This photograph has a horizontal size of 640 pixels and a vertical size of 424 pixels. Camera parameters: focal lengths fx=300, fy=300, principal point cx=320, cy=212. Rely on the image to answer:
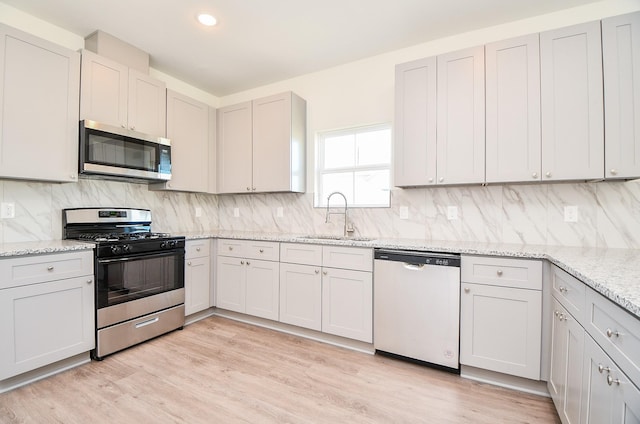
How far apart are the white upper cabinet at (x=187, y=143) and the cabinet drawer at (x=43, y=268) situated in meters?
1.14

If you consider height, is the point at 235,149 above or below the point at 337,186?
above

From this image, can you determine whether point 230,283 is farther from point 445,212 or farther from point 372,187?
point 445,212

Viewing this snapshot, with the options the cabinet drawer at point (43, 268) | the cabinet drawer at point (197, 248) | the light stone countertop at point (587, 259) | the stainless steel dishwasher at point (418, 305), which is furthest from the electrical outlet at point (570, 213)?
the cabinet drawer at point (43, 268)

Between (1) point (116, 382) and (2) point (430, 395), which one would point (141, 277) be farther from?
(2) point (430, 395)

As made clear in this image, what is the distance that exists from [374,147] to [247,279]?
6.20 feet

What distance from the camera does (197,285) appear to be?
10.3 ft

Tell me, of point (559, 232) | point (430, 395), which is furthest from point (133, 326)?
point (559, 232)

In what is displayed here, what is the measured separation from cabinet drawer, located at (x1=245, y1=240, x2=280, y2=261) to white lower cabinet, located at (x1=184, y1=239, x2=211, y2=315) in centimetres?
52

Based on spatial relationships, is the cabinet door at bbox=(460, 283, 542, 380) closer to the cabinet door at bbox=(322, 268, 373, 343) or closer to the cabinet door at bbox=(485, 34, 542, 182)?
the cabinet door at bbox=(322, 268, 373, 343)

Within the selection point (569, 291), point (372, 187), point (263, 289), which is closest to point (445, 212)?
point (372, 187)

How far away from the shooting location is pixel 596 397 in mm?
1138

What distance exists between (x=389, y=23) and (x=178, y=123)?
7.61ft

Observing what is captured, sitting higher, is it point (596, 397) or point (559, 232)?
point (559, 232)

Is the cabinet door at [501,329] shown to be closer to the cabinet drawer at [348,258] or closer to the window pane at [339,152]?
the cabinet drawer at [348,258]
